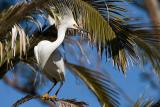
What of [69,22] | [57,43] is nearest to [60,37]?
[57,43]

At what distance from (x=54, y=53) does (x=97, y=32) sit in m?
0.58

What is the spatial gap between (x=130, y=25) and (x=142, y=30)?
0.14 metres

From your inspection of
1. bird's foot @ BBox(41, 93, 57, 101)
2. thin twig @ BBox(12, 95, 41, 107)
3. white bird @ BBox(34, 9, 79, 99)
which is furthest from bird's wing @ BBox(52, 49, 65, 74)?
thin twig @ BBox(12, 95, 41, 107)

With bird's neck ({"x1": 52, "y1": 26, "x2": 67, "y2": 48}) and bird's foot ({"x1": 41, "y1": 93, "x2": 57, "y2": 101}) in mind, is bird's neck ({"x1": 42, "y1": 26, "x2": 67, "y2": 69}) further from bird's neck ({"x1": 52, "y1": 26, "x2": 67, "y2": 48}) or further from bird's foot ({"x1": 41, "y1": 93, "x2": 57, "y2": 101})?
bird's foot ({"x1": 41, "y1": 93, "x2": 57, "y2": 101})

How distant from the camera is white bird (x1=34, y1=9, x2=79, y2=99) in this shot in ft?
20.0

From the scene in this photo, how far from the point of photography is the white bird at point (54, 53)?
6106 mm

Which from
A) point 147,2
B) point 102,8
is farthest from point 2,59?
point 147,2

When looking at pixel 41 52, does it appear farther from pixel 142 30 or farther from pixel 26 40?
pixel 142 30

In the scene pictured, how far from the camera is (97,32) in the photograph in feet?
19.7

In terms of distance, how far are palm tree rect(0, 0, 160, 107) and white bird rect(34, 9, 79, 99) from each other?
0.39 ft

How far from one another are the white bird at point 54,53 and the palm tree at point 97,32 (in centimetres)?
12

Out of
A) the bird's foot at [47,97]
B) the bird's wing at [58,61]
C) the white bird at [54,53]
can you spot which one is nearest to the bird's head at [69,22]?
the white bird at [54,53]

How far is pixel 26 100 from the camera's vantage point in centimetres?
608

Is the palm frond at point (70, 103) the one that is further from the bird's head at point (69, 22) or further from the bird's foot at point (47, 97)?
the bird's head at point (69, 22)
